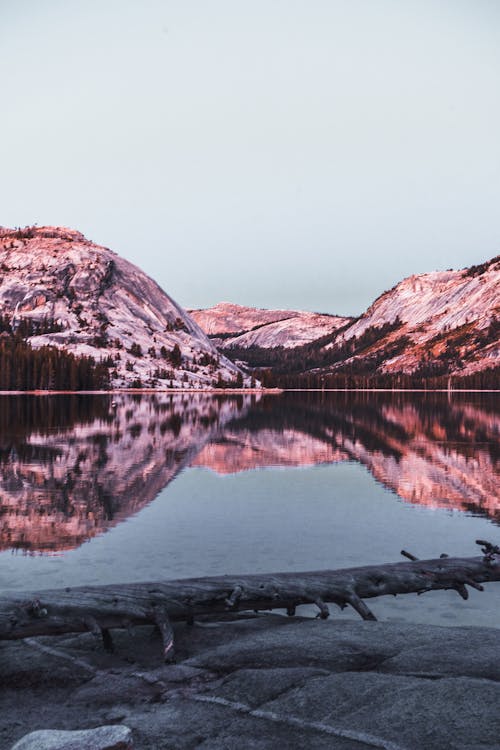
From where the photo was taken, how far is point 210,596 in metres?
15.3

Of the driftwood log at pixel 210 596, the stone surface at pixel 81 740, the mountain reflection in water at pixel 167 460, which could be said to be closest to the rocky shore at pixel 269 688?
the stone surface at pixel 81 740

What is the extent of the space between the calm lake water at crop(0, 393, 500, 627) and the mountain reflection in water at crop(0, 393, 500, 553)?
136mm

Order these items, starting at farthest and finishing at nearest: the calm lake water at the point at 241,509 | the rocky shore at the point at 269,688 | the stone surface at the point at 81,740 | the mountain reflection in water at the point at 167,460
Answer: the mountain reflection in water at the point at 167,460 < the calm lake water at the point at 241,509 < the rocky shore at the point at 269,688 < the stone surface at the point at 81,740

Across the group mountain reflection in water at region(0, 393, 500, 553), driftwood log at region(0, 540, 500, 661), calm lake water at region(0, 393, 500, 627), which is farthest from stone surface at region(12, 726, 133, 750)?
mountain reflection in water at region(0, 393, 500, 553)

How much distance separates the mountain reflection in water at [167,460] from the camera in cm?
2842

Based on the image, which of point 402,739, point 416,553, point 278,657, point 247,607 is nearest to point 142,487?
point 416,553

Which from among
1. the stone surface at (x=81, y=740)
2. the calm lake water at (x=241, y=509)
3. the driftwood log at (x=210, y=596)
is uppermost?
the stone surface at (x=81, y=740)

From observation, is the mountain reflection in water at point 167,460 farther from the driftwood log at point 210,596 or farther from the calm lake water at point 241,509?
the driftwood log at point 210,596

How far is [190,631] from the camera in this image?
14.9 m

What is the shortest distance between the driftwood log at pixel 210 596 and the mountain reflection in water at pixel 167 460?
8.74 m

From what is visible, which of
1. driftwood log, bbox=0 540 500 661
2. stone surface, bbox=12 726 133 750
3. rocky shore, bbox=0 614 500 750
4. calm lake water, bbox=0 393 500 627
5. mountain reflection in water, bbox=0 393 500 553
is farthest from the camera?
mountain reflection in water, bbox=0 393 500 553

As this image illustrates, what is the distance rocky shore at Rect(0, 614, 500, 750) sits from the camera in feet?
31.4

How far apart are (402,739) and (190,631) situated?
6707 mm

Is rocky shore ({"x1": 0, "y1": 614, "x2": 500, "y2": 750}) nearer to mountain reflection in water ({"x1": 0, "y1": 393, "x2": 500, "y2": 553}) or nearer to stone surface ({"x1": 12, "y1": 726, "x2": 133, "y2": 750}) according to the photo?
stone surface ({"x1": 12, "y1": 726, "x2": 133, "y2": 750})
